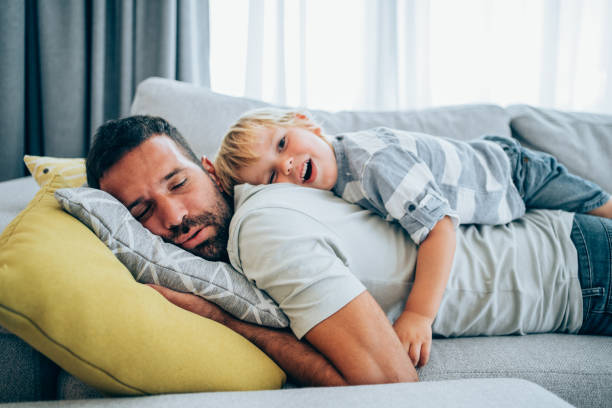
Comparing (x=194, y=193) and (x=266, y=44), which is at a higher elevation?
(x=266, y=44)

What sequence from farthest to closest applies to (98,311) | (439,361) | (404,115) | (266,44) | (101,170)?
(266,44) < (404,115) < (101,170) < (439,361) < (98,311)

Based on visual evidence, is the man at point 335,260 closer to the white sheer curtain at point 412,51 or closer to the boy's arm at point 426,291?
the boy's arm at point 426,291

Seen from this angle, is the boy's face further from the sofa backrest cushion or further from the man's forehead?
the sofa backrest cushion

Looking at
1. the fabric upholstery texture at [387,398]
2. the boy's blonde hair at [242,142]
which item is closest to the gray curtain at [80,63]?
the boy's blonde hair at [242,142]

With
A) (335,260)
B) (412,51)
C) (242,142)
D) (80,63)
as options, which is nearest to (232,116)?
(242,142)

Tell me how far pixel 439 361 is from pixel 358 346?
264 mm

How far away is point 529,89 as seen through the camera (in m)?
2.48

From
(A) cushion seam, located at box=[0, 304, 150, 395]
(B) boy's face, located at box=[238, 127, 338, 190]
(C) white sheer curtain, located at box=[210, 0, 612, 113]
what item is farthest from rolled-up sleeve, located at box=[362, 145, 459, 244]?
(C) white sheer curtain, located at box=[210, 0, 612, 113]

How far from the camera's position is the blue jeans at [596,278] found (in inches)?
38.0

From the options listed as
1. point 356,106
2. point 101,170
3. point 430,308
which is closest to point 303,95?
point 356,106

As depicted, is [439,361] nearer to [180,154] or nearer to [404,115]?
[180,154]

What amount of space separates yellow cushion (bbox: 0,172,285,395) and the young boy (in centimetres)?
41

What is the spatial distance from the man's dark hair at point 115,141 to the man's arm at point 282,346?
39cm

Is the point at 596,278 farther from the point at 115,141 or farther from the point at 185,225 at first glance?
the point at 115,141
